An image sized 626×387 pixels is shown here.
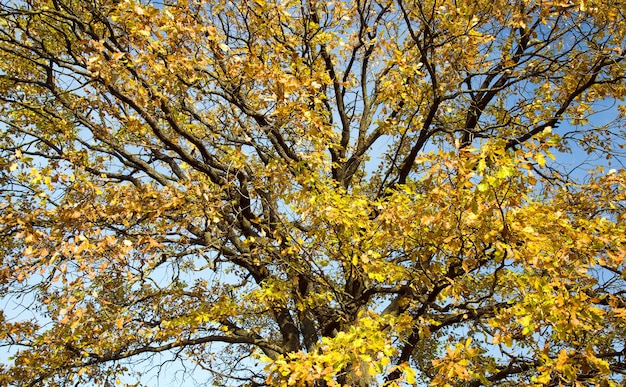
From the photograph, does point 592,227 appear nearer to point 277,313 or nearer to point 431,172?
point 431,172

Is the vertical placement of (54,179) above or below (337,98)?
below

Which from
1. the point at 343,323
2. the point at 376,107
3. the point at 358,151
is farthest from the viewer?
the point at 376,107

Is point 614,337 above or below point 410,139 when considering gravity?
below

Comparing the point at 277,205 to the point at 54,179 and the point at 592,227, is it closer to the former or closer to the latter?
the point at 54,179

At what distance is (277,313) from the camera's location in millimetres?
8492

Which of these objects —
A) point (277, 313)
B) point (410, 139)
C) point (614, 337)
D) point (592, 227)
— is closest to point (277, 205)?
point (277, 313)

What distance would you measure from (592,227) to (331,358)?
3353mm

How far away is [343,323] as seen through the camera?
7484 millimetres

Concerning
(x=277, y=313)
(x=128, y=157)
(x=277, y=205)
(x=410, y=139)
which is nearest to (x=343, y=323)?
(x=277, y=313)

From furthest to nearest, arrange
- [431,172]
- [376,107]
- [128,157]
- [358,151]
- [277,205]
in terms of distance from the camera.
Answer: [376,107] < [358,151] < [128,157] < [277,205] < [431,172]

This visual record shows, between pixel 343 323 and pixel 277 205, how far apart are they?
7.73 ft

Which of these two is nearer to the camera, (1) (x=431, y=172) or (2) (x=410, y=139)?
(1) (x=431, y=172)

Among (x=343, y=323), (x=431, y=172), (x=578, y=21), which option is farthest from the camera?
(x=343, y=323)

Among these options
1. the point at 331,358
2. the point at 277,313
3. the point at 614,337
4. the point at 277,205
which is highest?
the point at 277,205
